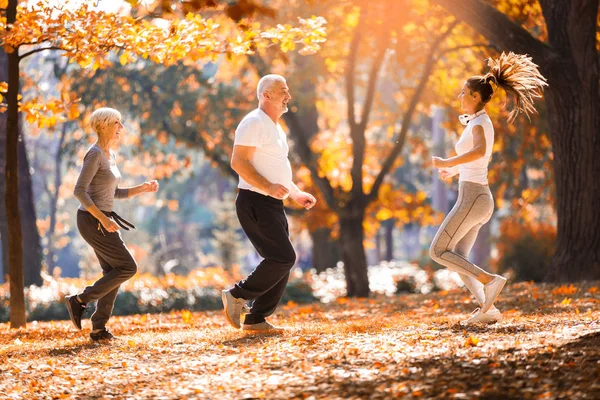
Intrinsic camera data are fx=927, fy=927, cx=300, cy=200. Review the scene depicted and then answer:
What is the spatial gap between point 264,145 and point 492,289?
7.10 feet

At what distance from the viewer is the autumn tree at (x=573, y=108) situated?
39.3ft

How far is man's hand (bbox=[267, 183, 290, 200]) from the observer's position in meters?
7.18

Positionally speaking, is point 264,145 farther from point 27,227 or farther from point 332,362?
point 27,227

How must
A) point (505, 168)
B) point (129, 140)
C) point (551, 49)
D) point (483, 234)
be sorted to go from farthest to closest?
1. point (483, 234)
2. point (129, 140)
3. point (505, 168)
4. point (551, 49)

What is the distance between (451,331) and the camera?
725cm

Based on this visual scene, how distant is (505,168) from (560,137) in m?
9.93

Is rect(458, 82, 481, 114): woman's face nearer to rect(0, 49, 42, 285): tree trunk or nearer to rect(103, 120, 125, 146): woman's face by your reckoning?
rect(103, 120, 125, 146): woman's face

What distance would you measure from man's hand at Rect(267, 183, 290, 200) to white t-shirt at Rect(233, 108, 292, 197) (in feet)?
0.67

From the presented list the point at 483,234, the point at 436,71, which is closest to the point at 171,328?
the point at 436,71

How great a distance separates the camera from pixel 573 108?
1218 cm

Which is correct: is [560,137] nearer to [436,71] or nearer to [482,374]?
[436,71]

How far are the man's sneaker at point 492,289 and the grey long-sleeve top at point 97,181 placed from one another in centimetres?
319

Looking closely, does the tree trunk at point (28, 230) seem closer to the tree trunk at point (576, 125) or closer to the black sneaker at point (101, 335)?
the tree trunk at point (576, 125)

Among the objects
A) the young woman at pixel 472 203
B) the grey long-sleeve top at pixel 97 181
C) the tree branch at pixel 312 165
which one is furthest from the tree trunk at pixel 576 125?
the grey long-sleeve top at pixel 97 181
